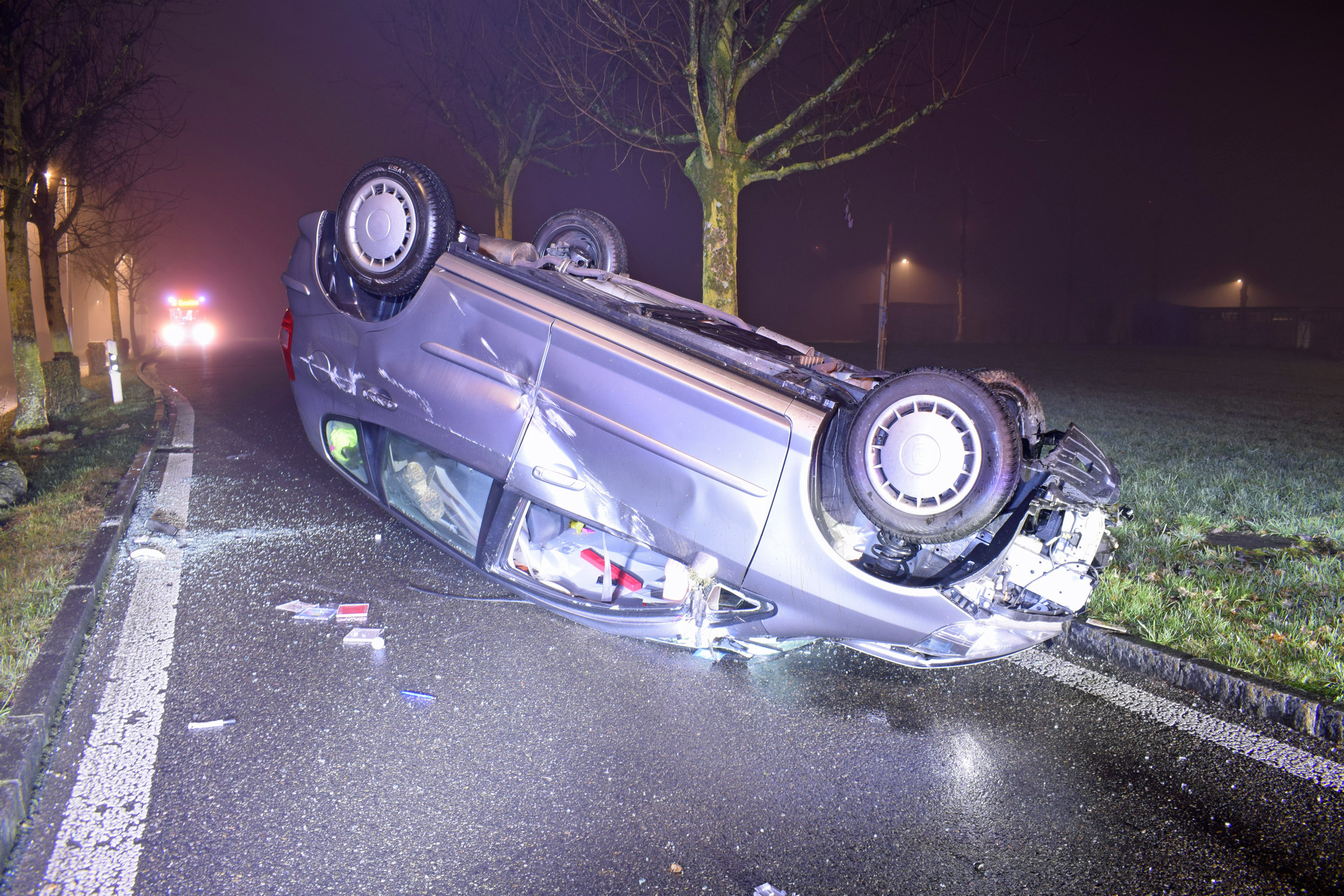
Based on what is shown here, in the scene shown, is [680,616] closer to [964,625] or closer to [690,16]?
[964,625]

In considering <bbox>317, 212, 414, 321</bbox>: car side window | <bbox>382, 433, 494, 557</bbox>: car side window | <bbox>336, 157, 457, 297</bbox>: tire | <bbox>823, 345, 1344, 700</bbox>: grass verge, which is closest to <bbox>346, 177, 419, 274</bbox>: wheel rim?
<bbox>336, 157, 457, 297</bbox>: tire

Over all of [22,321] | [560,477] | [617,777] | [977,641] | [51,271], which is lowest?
[617,777]

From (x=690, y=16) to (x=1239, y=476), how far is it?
669cm

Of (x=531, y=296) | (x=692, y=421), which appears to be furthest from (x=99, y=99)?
(x=692, y=421)

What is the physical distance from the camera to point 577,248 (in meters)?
5.23

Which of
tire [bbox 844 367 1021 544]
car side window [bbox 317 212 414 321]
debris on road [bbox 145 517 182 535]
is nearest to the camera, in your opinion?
tire [bbox 844 367 1021 544]

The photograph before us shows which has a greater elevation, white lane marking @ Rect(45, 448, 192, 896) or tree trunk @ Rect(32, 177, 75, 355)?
tree trunk @ Rect(32, 177, 75, 355)

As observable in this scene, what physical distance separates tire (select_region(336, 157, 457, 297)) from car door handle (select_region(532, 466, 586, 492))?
1099 millimetres

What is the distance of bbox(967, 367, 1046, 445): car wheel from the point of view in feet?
10.3

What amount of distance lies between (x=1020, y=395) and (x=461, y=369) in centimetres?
247

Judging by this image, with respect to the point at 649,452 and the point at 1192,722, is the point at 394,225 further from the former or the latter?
the point at 1192,722

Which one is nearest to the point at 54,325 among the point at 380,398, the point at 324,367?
the point at 324,367

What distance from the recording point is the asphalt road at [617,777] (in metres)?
2.01

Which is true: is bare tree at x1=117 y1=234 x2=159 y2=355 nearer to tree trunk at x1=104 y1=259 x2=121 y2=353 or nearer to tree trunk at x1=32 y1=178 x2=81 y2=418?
tree trunk at x1=104 y1=259 x2=121 y2=353
